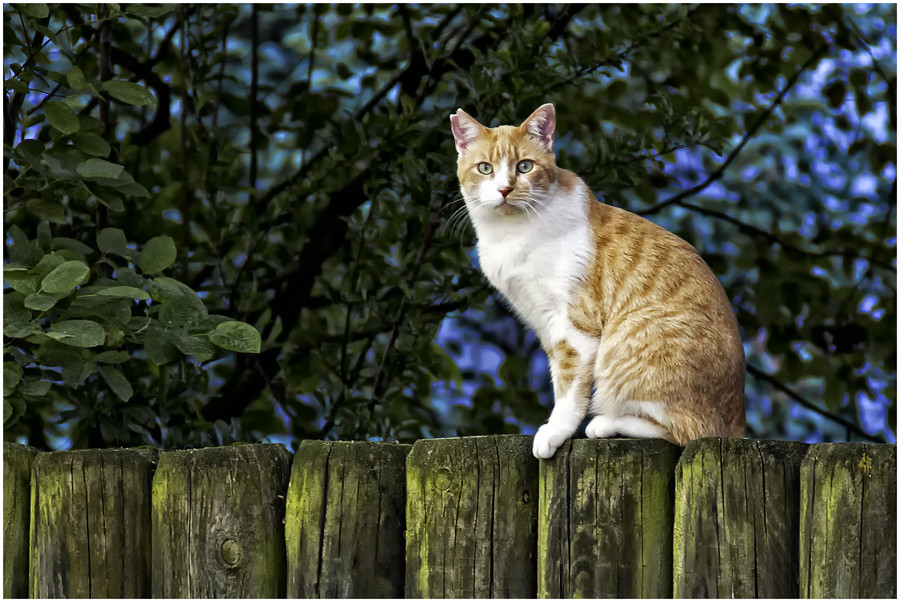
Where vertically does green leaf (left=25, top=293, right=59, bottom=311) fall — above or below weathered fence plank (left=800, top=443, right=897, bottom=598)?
above

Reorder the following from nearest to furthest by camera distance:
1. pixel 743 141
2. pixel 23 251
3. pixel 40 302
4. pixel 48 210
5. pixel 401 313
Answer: pixel 40 302
pixel 23 251
pixel 48 210
pixel 401 313
pixel 743 141

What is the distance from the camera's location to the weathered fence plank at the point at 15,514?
254cm

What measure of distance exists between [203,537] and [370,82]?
2.91 m

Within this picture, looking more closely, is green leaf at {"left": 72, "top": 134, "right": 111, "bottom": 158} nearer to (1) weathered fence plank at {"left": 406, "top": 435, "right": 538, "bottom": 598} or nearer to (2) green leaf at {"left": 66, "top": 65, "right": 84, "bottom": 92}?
(2) green leaf at {"left": 66, "top": 65, "right": 84, "bottom": 92}

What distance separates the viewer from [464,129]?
3.04 metres

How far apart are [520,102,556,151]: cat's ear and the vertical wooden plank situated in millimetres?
1108

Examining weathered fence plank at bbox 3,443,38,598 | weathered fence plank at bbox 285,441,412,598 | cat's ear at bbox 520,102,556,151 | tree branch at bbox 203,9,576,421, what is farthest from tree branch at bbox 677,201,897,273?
weathered fence plank at bbox 3,443,38,598

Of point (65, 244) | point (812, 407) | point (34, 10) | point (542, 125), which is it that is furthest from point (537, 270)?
point (812, 407)

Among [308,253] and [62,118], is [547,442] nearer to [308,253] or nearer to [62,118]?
[62,118]

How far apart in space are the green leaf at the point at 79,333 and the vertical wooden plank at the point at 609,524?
1.22 meters

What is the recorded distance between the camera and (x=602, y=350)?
2.64 m

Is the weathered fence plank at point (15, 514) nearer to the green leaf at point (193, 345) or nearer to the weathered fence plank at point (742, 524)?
the green leaf at point (193, 345)

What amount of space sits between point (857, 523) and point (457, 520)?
863mm

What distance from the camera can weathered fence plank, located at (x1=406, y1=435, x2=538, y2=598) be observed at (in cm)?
222
